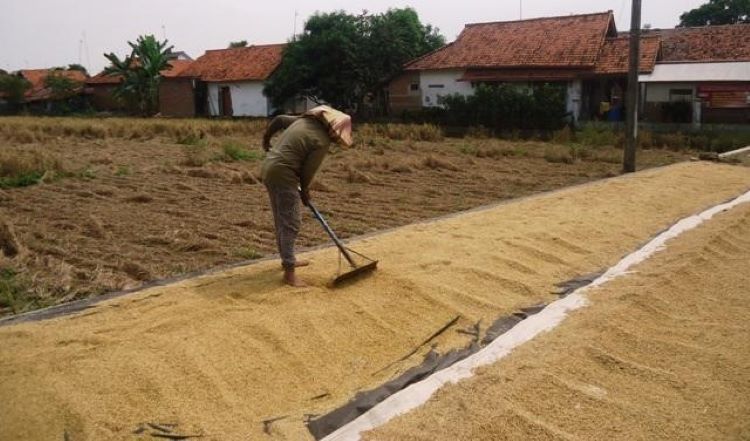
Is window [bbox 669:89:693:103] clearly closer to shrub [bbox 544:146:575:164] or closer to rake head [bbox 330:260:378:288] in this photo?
shrub [bbox 544:146:575:164]

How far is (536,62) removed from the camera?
22000 millimetres

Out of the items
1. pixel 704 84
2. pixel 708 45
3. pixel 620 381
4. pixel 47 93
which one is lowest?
pixel 620 381

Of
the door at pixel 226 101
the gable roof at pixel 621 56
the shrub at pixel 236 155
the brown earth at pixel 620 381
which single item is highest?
the gable roof at pixel 621 56

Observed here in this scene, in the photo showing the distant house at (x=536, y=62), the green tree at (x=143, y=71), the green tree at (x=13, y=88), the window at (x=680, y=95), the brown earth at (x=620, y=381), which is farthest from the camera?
the green tree at (x=13, y=88)

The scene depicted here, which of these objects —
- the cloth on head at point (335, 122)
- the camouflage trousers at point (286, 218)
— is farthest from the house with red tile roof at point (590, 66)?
the camouflage trousers at point (286, 218)

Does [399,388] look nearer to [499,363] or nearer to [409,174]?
[499,363]

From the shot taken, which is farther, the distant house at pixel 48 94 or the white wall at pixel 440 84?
the distant house at pixel 48 94

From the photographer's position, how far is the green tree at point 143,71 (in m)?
29.2

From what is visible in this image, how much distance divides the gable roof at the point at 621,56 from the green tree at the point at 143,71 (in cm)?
2030

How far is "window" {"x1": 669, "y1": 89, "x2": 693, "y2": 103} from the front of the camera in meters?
19.7

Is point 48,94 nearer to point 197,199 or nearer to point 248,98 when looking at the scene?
point 248,98

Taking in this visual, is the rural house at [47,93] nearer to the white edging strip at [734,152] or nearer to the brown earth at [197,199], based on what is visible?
the brown earth at [197,199]

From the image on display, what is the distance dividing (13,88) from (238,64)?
13644 mm

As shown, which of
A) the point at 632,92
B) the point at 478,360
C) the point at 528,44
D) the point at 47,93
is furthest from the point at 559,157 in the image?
the point at 47,93
